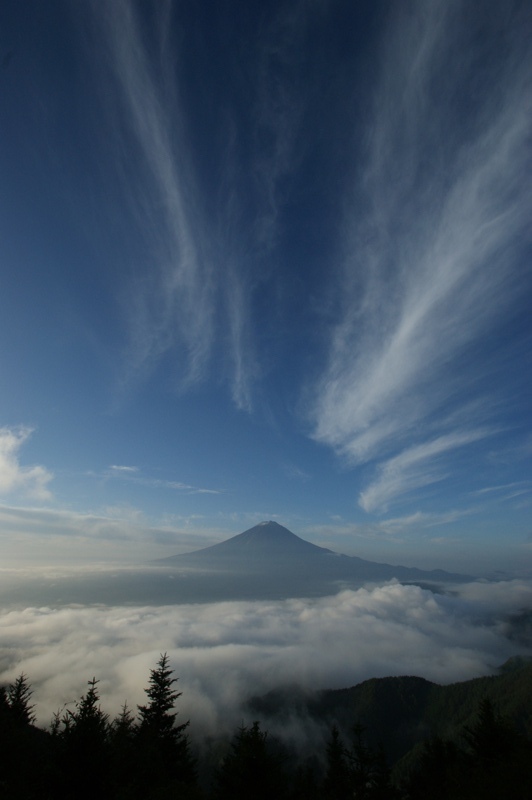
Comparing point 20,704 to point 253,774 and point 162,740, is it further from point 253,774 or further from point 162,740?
point 253,774

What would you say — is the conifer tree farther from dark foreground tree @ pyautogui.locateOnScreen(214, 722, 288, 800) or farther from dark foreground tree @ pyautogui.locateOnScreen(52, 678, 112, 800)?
dark foreground tree @ pyautogui.locateOnScreen(214, 722, 288, 800)

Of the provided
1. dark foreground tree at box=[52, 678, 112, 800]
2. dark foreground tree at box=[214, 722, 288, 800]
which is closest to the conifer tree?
dark foreground tree at box=[52, 678, 112, 800]

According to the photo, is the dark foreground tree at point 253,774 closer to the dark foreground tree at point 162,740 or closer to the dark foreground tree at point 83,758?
the dark foreground tree at point 162,740

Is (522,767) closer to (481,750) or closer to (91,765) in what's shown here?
(91,765)

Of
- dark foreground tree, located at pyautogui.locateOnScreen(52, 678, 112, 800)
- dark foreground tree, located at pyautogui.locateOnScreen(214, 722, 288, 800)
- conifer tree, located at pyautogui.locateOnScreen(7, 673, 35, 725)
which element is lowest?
conifer tree, located at pyautogui.locateOnScreen(7, 673, 35, 725)

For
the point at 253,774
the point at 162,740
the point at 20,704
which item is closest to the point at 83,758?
the point at 253,774

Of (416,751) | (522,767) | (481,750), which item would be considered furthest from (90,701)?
(416,751)

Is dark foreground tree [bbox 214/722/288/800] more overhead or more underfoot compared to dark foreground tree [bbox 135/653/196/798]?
more overhead

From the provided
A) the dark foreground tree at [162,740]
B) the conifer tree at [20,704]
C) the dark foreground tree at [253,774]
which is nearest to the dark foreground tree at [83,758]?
the dark foreground tree at [253,774]

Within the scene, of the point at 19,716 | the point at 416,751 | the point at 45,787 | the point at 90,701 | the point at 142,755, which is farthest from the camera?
the point at 416,751

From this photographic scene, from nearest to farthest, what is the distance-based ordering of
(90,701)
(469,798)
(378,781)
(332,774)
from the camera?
(469,798) < (90,701) < (378,781) < (332,774)

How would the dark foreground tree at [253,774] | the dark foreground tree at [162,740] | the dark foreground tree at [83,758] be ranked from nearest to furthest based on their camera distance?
the dark foreground tree at [83,758], the dark foreground tree at [253,774], the dark foreground tree at [162,740]
